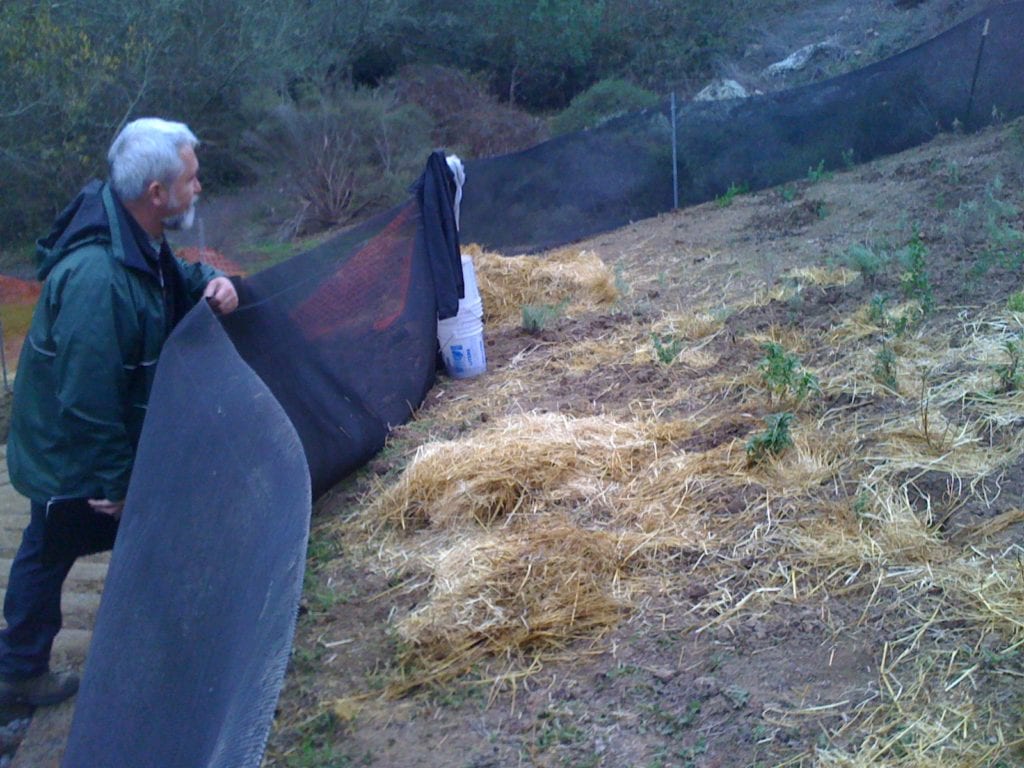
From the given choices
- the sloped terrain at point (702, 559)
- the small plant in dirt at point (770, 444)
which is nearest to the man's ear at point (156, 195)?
the sloped terrain at point (702, 559)

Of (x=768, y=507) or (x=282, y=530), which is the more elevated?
(x=282, y=530)

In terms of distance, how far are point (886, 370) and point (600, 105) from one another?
1537 centimetres

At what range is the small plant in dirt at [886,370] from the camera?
4.20 m

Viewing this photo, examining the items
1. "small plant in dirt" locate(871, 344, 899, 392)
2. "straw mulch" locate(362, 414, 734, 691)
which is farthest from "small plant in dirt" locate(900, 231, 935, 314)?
"straw mulch" locate(362, 414, 734, 691)

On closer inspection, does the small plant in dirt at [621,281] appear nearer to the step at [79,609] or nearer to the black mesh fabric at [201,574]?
the black mesh fabric at [201,574]

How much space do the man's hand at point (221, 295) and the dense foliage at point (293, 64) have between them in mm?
7993

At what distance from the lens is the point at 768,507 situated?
3551 millimetres

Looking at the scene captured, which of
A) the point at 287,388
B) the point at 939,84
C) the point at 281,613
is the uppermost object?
the point at 281,613

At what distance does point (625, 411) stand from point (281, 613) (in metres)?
3.04

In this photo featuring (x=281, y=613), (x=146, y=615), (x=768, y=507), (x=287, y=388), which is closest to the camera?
(x=281, y=613)

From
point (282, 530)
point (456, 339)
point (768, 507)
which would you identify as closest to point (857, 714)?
point (768, 507)

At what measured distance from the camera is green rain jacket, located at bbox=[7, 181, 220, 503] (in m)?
2.76

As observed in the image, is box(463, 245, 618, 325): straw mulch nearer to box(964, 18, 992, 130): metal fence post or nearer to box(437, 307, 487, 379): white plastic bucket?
box(437, 307, 487, 379): white plastic bucket

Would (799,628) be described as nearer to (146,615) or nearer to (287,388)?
(146,615)
